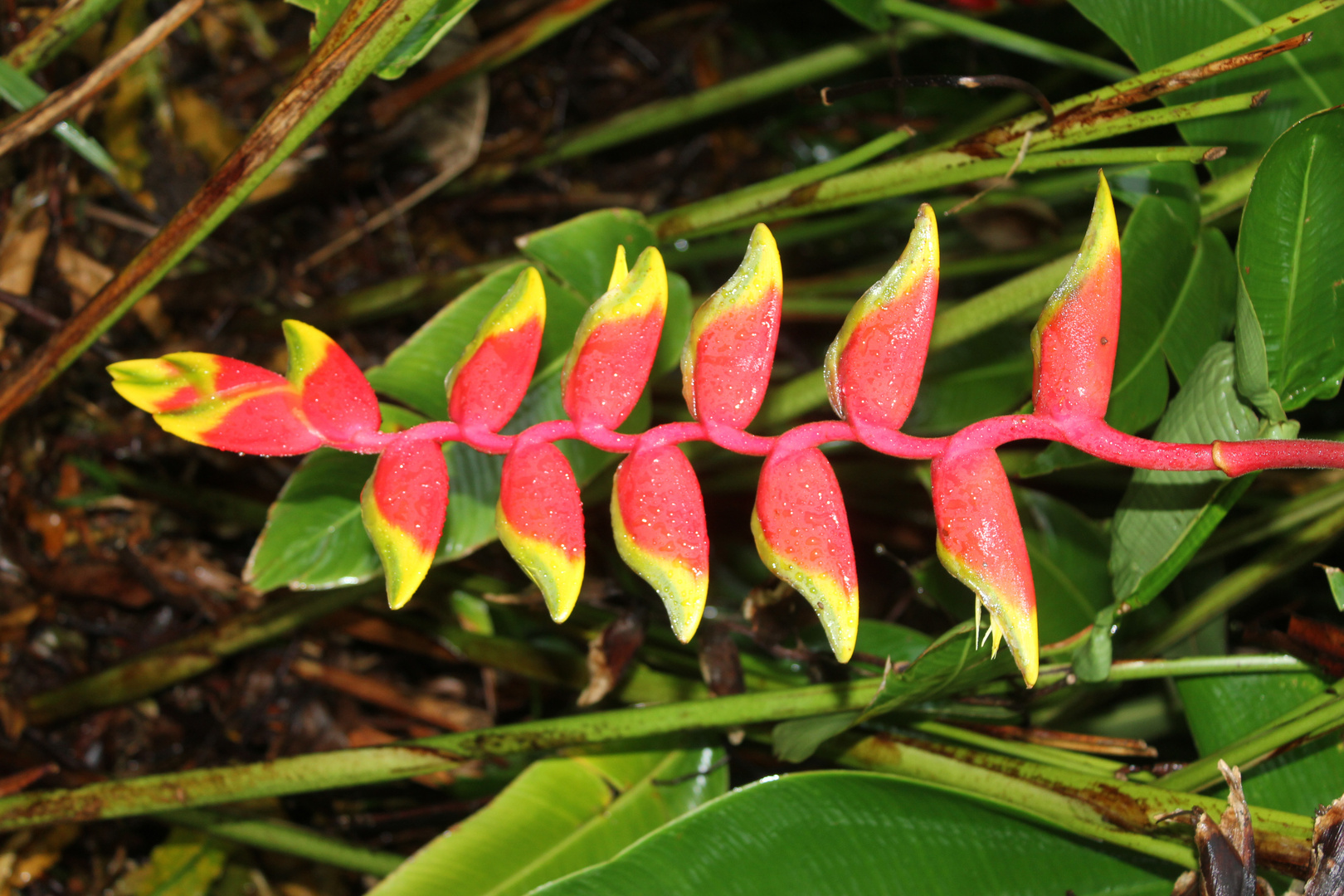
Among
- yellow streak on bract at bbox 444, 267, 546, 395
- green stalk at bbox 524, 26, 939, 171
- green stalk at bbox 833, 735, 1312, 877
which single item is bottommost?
green stalk at bbox 833, 735, 1312, 877

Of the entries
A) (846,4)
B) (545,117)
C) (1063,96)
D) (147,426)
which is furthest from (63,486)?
(1063,96)

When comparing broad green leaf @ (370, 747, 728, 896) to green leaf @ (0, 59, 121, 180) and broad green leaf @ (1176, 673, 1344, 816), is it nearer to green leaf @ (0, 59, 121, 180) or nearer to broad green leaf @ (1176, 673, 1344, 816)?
broad green leaf @ (1176, 673, 1344, 816)

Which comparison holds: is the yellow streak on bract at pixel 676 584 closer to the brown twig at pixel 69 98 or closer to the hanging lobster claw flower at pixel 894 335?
the hanging lobster claw flower at pixel 894 335

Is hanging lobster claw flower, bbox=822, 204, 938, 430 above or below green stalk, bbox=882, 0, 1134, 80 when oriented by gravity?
below

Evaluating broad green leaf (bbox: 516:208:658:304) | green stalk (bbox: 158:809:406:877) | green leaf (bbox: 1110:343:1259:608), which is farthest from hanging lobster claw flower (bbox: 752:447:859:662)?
green stalk (bbox: 158:809:406:877)

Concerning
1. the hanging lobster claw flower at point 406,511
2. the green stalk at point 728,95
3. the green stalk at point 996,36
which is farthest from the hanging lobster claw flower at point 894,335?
the green stalk at point 728,95

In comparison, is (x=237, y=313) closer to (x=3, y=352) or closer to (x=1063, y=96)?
(x=3, y=352)
